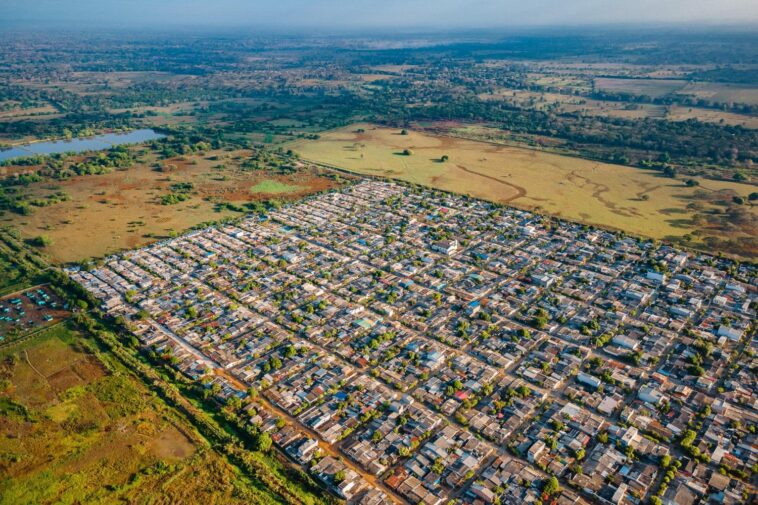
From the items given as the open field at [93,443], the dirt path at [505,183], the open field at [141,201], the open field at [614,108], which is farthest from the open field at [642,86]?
the open field at [93,443]

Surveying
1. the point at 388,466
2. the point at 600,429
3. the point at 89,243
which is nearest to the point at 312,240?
the point at 89,243

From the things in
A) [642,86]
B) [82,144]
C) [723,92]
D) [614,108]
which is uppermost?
[642,86]

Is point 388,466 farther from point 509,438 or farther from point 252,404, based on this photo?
point 252,404

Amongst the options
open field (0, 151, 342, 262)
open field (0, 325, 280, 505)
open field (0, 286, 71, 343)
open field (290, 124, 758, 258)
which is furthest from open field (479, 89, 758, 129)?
open field (0, 325, 280, 505)

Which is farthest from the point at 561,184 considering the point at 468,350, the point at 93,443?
the point at 93,443

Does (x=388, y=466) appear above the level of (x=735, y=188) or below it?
below

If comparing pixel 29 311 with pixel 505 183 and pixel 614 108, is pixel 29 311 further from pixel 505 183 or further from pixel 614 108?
pixel 614 108
